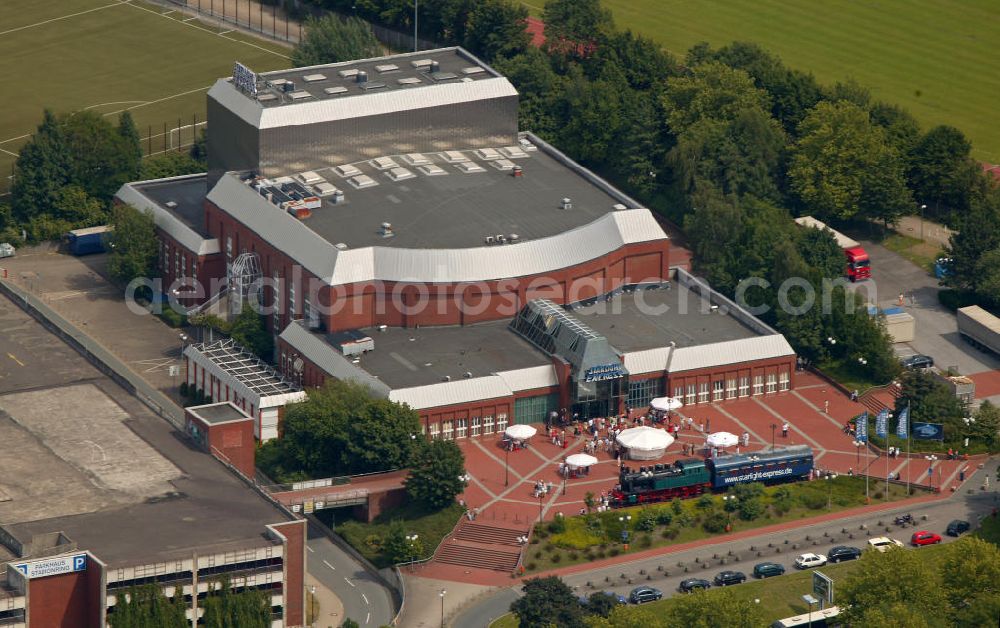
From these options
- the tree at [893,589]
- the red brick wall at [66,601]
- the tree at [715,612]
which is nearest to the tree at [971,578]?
the tree at [893,589]

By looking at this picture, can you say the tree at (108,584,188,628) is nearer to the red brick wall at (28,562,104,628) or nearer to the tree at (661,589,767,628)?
Result: the red brick wall at (28,562,104,628)

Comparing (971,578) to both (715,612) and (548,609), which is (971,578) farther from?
(548,609)

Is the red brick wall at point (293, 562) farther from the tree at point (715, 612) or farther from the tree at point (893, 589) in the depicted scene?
the tree at point (893, 589)

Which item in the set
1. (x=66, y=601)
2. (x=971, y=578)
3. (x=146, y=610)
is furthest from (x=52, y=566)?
(x=971, y=578)

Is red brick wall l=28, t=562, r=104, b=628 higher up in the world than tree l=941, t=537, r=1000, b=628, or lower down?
lower down

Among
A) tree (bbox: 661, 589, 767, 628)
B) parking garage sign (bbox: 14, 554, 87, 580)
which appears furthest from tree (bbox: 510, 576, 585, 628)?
parking garage sign (bbox: 14, 554, 87, 580)

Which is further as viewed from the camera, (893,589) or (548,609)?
(548,609)
